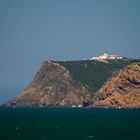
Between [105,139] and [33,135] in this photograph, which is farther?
[33,135]

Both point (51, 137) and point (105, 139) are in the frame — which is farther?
point (51, 137)

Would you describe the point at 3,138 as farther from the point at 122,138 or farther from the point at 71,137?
the point at 122,138

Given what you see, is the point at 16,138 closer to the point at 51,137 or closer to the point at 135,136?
the point at 51,137

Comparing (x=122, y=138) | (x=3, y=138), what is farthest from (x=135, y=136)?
(x=3, y=138)

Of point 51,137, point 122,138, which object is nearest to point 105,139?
point 122,138

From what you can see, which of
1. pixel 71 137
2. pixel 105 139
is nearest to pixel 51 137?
pixel 71 137

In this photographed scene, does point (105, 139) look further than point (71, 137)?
No

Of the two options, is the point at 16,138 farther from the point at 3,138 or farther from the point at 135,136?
the point at 135,136
